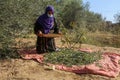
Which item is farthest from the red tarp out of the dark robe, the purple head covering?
the purple head covering

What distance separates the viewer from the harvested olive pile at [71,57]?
9.57 meters

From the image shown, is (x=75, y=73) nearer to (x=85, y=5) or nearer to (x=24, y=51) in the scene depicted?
(x=24, y=51)

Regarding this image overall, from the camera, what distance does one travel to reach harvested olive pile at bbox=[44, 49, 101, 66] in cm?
957

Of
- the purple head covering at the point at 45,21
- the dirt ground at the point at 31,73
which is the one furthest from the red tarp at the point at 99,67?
the purple head covering at the point at 45,21

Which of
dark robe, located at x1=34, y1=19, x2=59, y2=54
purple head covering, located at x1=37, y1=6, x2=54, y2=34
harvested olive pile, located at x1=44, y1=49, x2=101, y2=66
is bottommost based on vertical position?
harvested olive pile, located at x1=44, y1=49, x2=101, y2=66

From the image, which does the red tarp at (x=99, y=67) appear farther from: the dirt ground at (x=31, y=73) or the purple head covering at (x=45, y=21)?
the purple head covering at (x=45, y=21)

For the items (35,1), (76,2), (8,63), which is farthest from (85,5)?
(8,63)

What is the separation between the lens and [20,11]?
9.94m

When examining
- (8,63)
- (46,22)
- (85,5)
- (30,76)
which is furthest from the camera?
(85,5)

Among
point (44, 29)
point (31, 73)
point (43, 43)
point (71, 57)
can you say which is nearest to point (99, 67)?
point (71, 57)

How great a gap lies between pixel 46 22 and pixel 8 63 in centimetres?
182

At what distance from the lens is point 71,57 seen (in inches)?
389

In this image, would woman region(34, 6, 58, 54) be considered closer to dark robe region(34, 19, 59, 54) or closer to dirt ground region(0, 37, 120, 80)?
dark robe region(34, 19, 59, 54)

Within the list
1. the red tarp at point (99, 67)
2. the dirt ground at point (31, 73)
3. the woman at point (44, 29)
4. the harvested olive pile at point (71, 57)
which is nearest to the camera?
the dirt ground at point (31, 73)
